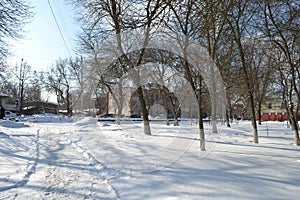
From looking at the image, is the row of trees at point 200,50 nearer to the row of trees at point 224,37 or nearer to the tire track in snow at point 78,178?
the row of trees at point 224,37

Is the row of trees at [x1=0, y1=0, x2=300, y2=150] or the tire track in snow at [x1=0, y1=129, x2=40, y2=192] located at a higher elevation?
the row of trees at [x1=0, y1=0, x2=300, y2=150]

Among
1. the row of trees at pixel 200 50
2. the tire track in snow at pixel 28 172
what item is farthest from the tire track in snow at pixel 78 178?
the row of trees at pixel 200 50

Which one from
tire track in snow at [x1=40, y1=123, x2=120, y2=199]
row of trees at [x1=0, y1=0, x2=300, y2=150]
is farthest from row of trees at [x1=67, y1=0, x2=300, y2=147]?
tire track in snow at [x1=40, y1=123, x2=120, y2=199]

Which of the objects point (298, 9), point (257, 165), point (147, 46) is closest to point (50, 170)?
point (257, 165)

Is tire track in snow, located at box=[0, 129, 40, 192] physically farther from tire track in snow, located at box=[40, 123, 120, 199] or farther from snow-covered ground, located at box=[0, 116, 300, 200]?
tire track in snow, located at box=[40, 123, 120, 199]

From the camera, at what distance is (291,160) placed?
5.53 meters

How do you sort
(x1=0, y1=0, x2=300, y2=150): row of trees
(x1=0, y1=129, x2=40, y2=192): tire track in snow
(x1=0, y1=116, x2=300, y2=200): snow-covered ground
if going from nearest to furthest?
(x1=0, y1=116, x2=300, y2=200): snow-covered ground, (x1=0, y1=129, x2=40, y2=192): tire track in snow, (x1=0, y1=0, x2=300, y2=150): row of trees

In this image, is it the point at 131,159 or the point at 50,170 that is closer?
the point at 50,170

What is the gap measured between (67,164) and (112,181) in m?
1.83

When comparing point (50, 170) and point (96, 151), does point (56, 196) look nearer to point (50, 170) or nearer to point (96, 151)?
point (50, 170)

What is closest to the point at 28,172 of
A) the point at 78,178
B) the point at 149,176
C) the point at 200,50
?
the point at 78,178

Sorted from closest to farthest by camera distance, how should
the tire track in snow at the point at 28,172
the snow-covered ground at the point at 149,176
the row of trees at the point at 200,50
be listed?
1. the snow-covered ground at the point at 149,176
2. the tire track in snow at the point at 28,172
3. the row of trees at the point at 200,50

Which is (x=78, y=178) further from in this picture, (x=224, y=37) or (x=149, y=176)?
(x=224, y=37)

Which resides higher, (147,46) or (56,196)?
(147,46)
